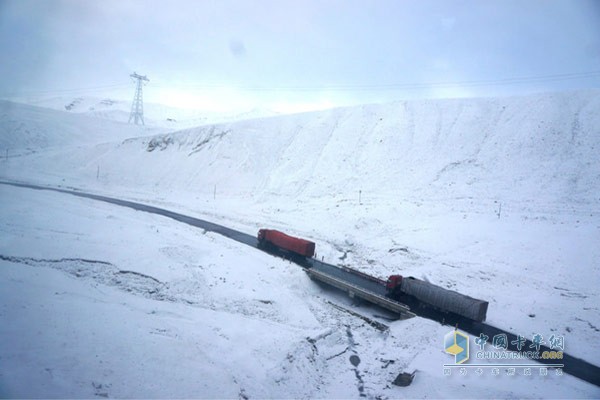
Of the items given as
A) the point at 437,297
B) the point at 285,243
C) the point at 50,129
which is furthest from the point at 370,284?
the point at 50,129

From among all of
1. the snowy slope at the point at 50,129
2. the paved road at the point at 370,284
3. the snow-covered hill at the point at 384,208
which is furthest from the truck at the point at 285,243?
the snowy slope at the point at 50,129

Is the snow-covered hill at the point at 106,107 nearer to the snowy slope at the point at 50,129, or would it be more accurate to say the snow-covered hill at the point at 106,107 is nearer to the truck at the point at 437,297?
the snowy slope at the point at 50,129

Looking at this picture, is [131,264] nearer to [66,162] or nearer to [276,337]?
[276,337]

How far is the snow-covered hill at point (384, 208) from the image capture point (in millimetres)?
16062

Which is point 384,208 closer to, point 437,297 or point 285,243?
point 285,243

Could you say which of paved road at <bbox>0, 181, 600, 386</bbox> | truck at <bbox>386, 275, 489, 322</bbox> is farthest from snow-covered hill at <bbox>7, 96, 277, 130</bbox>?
truck at <bbox>386, 275, 489, 322</bbox>

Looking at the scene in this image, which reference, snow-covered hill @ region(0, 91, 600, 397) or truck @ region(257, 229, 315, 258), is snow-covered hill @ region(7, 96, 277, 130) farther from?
truck @ region(257, 229, 315, 258)

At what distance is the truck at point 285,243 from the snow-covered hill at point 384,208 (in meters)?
2.01

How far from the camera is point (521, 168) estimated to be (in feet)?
123

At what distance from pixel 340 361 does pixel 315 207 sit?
88.2 feet

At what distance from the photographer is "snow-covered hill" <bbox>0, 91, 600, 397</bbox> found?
16.1 meters

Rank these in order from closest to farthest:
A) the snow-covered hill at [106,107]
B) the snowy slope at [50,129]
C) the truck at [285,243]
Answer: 1. the truck at [285,243]
2. the snowy slope at [50,129]
3. the snow-covered hill at [106,107]

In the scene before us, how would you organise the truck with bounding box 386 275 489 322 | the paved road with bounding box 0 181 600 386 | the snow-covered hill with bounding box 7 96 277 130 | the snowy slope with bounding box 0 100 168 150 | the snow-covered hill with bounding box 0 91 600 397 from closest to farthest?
the paved road with bounding box 0 181 600 386 < the snow-covered hill with bounding box 0 91 600 397 < the truck with bounding box 386 275 489 322 < the snowy slope with bounding box 0 100 168 150 < the snow-covered hill with bounding box 7 96 277 130

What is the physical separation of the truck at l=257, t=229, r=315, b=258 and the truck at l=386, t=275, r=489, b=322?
7.43 m
